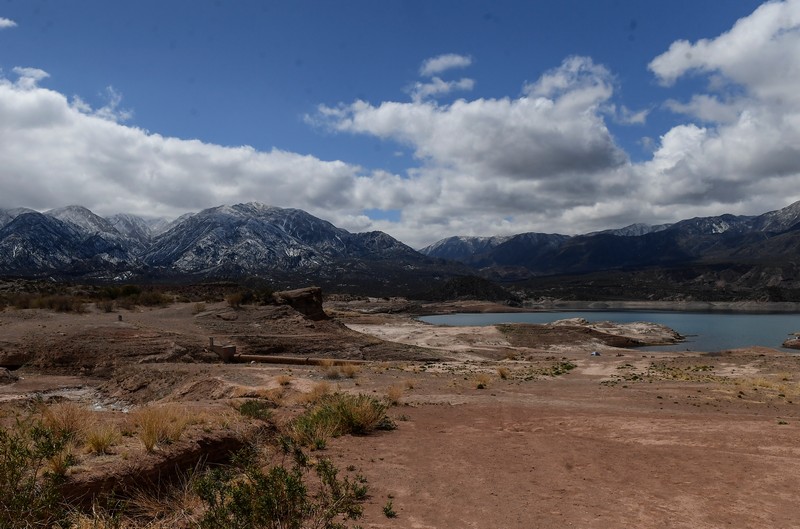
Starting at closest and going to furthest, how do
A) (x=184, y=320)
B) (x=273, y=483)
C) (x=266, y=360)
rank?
(x=273, y=483)
(x=266, y=360)
(x=184, y=320)

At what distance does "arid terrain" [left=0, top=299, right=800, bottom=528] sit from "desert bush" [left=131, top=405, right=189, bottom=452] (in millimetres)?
184

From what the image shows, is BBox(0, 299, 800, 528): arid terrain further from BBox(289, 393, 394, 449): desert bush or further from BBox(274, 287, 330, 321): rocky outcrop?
BBox(274, 287, 330, 321): rocky outcrop

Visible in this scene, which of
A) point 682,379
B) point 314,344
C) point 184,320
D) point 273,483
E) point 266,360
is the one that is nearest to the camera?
point 273,483

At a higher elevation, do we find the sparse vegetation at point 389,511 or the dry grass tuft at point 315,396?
the sparse vegetation at point 389,511

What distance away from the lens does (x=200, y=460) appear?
7.91 meters

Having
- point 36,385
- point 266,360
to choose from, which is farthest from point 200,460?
point 266,360

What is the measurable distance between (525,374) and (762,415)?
12509 millimetres

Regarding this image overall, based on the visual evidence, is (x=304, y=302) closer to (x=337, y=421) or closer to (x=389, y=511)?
(x=337, y=421)

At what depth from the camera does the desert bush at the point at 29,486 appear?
500cm

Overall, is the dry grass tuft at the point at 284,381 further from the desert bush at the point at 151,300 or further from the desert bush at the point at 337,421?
the desert bush at the point at 151,300

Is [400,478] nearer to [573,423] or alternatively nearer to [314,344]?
[573,423]

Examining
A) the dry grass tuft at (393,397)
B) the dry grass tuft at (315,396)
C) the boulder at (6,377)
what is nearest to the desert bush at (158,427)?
the dry grass tuft at (315,396)

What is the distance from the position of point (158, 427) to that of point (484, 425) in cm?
791

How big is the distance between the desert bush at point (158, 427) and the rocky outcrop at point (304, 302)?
37.5m
